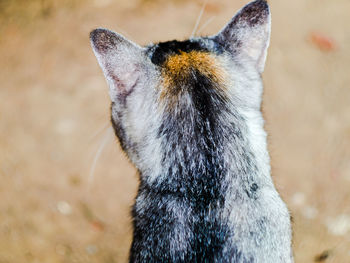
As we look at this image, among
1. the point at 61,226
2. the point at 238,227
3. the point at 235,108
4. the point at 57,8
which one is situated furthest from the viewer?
the point at 57,8

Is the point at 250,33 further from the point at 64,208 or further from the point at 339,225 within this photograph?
Answer: the point at 64,208

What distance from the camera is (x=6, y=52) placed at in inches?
147

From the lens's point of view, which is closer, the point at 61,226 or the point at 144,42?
the point at 61,226

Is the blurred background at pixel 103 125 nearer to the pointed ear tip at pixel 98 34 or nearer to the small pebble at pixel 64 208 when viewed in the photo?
the small pebble at pixel 64 208

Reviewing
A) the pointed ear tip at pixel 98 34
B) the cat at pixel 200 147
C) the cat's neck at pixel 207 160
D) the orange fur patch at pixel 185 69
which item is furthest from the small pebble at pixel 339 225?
the pointed ear tip at pixel 98 34

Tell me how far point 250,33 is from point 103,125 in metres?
1.77

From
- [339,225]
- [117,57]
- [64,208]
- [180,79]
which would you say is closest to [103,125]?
[64,208]

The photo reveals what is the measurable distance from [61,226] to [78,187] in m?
0.34

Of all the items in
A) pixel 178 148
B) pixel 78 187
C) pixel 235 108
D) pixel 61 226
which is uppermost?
pixel 235 108

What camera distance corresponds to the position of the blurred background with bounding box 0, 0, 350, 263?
117 inches

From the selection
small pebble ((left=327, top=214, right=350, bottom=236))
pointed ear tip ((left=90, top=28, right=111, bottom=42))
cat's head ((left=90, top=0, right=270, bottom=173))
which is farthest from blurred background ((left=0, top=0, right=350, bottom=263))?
pointed ear tip ((left=90, top=28, right=111, bottom=42))

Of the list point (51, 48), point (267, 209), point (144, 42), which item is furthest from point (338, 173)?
point (51, 48)

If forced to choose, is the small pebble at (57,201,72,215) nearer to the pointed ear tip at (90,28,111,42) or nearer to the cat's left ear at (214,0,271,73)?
the pointed ear tip at (90,28,111,42)

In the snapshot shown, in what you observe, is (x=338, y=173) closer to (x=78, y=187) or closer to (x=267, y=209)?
(x=267, y=209)
